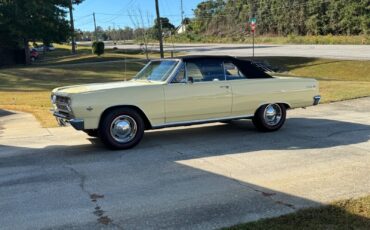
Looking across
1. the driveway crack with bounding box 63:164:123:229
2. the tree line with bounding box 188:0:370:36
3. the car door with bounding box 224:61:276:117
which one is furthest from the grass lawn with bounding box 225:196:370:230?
the tree line with bounding box 188:0:370:36

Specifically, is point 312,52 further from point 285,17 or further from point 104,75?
point 285,17

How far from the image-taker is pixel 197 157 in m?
7.41

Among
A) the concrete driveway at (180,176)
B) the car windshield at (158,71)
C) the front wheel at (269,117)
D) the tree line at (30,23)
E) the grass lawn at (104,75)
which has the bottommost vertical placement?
the grass lawn at (104,75)

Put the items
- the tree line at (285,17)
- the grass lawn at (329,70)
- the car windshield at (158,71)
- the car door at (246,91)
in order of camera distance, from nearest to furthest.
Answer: the car windshield at (158,71), the car door at (246,91), the grass lawn at (329,70), the tree line at (285,17)

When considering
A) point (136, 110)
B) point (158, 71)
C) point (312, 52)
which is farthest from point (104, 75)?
point (136, 110)

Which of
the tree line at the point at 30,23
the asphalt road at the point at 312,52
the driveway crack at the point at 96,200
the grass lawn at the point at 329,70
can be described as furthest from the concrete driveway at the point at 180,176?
the tree line at the point at 30,23

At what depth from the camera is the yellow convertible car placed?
780 cm

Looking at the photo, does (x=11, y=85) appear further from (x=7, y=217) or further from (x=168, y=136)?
(x=7, y=217)

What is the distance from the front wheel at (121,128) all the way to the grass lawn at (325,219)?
3.76m

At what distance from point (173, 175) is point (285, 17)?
3363 inches

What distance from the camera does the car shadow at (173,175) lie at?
496 centimetres

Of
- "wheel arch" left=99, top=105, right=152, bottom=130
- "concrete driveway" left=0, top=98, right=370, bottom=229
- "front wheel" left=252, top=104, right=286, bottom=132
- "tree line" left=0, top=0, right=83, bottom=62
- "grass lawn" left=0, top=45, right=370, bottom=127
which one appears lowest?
"grass lawn" left=0, top=45, right=370, bottom=127

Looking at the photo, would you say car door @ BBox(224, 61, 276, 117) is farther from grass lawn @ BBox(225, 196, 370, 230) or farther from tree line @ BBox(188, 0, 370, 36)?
tree line @ BBox(188, 0, 370, 36)

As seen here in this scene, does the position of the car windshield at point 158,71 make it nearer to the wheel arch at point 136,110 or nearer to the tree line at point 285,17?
the wheel arch at point 136,110
